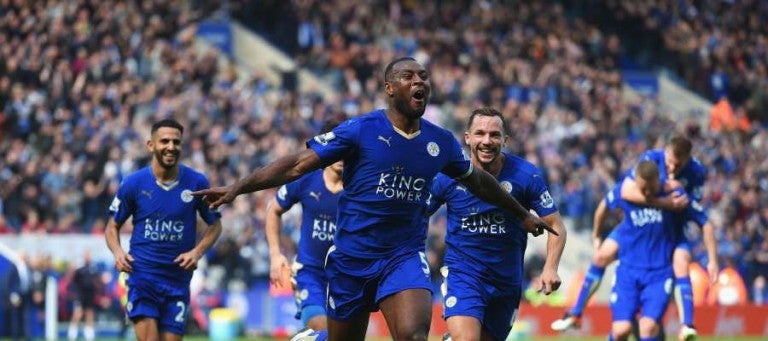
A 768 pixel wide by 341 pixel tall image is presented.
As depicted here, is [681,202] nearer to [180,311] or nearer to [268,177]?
[180,311]

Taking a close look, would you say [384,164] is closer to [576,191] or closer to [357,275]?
[357,275]

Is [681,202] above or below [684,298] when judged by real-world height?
above

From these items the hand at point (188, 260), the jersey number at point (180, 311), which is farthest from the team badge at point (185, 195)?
the jersey number at point (180, 311)

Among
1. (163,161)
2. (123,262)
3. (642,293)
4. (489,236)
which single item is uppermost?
(163,161)

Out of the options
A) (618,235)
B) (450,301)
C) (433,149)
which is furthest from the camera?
(618,235)

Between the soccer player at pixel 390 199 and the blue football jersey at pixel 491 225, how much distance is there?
1.03 meters

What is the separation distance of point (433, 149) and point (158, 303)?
13.3 feet

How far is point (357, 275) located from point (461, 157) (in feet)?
3.66

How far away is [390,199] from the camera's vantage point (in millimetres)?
10188

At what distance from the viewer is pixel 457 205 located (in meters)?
11.7

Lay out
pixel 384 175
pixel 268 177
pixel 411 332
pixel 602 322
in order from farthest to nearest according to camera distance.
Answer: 1. pixel 602 322
2. pixel 384 175
3. pixel 411 332
4. pixel 268 177

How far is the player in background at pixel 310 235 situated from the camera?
13.4 metres

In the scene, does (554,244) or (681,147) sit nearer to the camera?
(554,244)

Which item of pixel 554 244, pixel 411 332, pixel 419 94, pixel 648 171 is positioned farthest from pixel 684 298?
pixel 419 94
